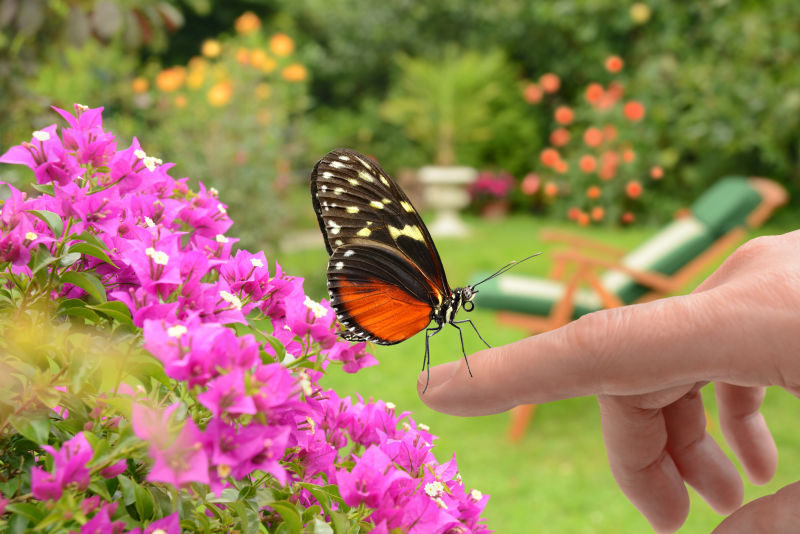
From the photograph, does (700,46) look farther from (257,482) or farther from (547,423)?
(257,482)

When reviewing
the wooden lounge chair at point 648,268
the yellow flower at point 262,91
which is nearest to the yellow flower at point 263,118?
the yellow flower at point 262,91

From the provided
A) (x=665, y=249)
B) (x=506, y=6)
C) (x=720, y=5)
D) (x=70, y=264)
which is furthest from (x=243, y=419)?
(x=506, y=6)

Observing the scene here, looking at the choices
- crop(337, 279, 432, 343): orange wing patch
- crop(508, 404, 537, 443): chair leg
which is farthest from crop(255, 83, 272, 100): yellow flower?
crop(337, 279, 432, 343): orange wing patch

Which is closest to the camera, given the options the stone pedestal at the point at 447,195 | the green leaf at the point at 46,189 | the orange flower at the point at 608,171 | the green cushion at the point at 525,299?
the green leaf at the point at 46,189

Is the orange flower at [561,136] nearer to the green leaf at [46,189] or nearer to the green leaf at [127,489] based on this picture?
the green leaf at [46,189]

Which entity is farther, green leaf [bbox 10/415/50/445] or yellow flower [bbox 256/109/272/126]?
yellow flower [bbox 256/109/272/126]

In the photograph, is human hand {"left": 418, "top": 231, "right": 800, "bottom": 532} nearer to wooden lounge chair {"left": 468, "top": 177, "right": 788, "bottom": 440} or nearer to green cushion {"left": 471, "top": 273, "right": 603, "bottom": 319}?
wooden lounge chair {"left": 468, "top": 177, "right": 788, "bottom": 440}
